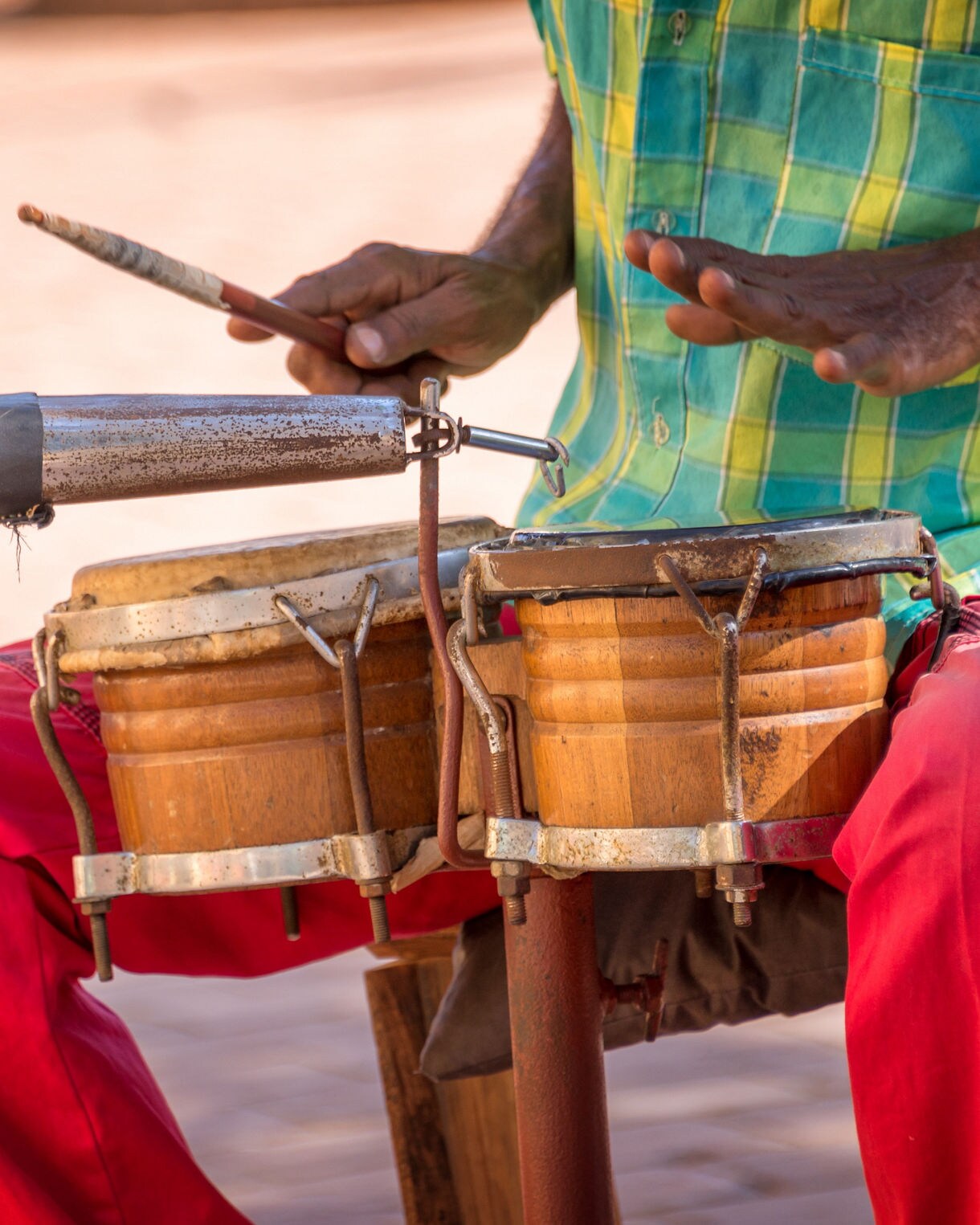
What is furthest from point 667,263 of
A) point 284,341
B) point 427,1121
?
point 284,341

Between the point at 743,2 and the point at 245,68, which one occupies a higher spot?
the point at 245,68

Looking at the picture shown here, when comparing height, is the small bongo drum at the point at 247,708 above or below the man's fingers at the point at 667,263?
below

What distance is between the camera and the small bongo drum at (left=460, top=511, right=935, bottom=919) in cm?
121

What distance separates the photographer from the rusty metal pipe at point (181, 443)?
1.23 m

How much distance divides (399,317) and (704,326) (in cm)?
49

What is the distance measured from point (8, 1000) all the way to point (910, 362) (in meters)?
0.92

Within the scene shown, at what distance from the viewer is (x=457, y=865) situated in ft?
4.52

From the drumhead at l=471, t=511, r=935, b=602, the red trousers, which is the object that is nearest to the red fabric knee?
the red trousers

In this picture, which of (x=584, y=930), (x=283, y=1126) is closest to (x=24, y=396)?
(x=584, y=930)

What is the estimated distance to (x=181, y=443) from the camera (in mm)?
1265

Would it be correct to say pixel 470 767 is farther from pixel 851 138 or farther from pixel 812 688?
pixel 851 138

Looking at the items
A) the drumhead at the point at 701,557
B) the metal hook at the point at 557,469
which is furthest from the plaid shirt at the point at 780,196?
the drumhead at the point at 701,557

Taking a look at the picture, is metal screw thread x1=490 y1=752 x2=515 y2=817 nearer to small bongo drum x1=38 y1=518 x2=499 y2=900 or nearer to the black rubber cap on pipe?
small bongo drum x1=38 y1=518 x2=499 y2=900

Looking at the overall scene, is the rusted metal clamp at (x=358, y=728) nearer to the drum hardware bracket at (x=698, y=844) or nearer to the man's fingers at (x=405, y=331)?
the drum hardware bracket at (x=698, y=844)
